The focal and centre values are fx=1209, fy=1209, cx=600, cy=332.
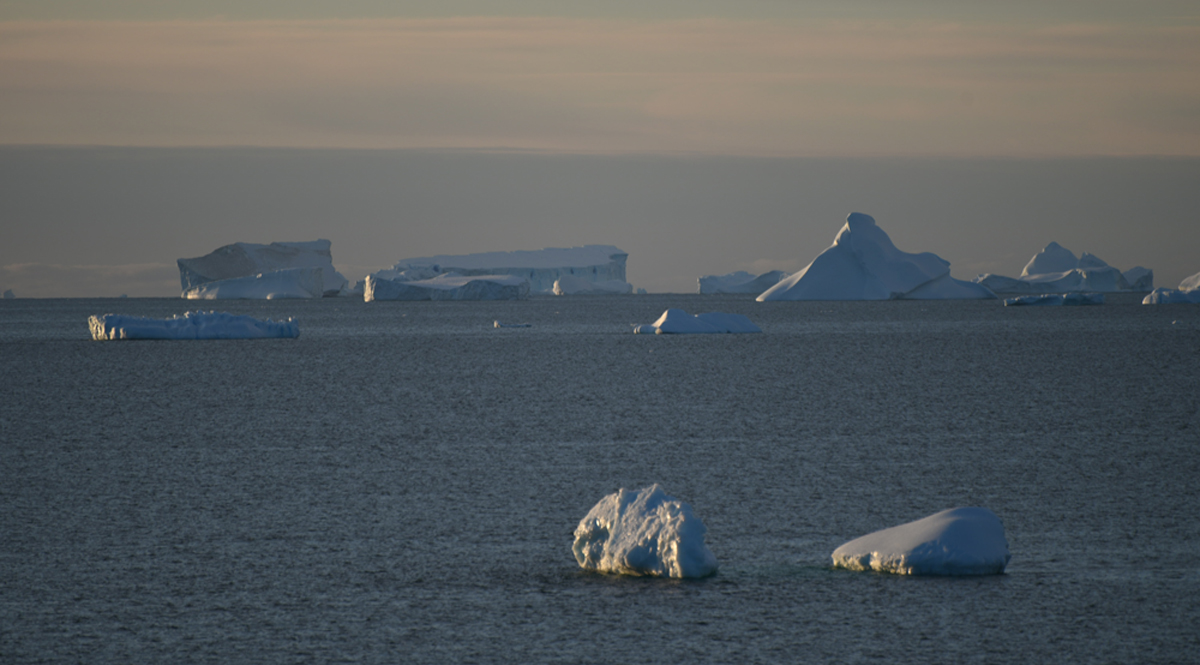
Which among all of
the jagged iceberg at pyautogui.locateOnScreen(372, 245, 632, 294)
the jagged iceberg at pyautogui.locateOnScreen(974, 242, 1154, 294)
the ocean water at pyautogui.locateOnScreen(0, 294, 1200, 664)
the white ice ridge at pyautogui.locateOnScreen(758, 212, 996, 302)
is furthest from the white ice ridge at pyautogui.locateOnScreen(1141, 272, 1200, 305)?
the ocean water at pyautogui.locateOnScreen(0, 294, 1200, 664)

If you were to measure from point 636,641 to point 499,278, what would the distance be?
77.8 meters

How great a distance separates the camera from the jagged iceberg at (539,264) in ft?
323

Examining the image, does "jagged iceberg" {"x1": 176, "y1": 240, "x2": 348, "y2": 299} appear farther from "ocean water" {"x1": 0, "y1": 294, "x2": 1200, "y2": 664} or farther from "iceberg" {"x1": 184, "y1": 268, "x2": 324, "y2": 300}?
"ocean water" {"x1": 0, "y1": 294, "x2": 1200, "y2": 664}

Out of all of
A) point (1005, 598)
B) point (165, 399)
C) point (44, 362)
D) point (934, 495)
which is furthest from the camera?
point (44, 362)

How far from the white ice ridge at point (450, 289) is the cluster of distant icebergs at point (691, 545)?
74071mm

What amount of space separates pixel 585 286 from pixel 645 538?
100830mm

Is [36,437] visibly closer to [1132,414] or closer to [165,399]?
[165,399]

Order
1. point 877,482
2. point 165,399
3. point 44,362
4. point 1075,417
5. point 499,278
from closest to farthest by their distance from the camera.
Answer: point 877,482
point 1075,417
point 165,399
point 44,362
point 499,278

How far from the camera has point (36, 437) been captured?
13547 mm

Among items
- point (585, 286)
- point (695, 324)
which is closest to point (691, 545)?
point (695, 324)

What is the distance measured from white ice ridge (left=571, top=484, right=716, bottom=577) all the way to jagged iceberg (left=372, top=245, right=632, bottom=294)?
89.7 m

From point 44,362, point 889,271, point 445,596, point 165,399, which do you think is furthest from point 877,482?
point 889,271

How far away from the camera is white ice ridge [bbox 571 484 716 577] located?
21.4 ft

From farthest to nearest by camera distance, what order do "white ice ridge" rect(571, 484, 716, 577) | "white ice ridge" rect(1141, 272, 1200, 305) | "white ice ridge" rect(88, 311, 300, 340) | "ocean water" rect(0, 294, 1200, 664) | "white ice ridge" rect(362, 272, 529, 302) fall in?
"white ice ridge" rect(362, 272, 529, 302) → "white ice ridge" rect(1141, 272, 1200, 305) → "white ice ridge" rect(88, 311, 300, 340) → "white ice ridge" rect(571, 484, 716, 577) → "ocean water" rect(0, 294, 1200, 664)
